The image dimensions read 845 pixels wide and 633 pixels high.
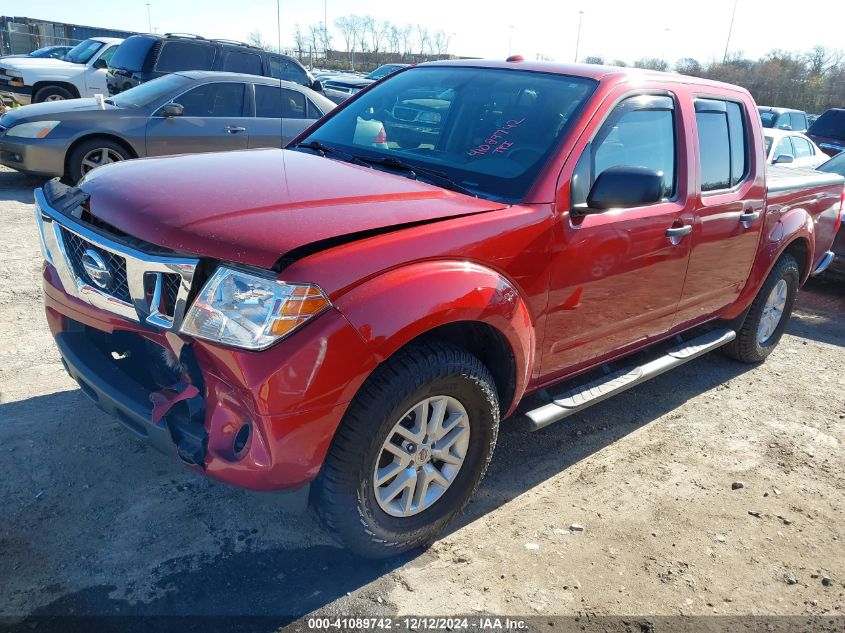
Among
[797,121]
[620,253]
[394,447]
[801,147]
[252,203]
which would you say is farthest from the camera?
[797,121]

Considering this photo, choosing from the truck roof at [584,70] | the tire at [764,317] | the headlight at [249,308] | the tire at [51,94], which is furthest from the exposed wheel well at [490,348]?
the tire at [51,94]

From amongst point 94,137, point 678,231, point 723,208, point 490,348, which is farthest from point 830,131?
point 490,348

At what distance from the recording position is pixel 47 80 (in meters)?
13.7

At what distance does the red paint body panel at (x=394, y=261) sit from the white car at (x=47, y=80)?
12.5 meters

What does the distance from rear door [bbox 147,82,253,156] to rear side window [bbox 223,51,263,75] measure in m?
2.42

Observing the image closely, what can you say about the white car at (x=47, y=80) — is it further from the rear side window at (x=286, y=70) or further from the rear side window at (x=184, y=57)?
the rear side window at (x=286, y=70)

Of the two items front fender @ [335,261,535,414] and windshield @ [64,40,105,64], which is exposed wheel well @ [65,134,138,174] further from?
windshield @ [64,40,105,64]

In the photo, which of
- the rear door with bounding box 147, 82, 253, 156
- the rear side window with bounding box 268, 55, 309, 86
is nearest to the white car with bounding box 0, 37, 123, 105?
the rear side window with bounding box 268, 55, 309, 86

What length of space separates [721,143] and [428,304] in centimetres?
265

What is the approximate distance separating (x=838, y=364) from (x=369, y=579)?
4584 millimetres

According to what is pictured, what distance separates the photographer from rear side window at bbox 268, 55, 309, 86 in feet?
37.2

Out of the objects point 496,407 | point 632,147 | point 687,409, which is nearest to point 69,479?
point 496,407

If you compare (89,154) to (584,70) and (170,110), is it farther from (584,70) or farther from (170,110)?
(584,70)

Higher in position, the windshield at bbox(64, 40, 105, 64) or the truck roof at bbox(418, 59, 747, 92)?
the truck roof at bbox(418, 59, 747, 92)
